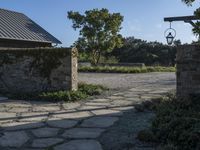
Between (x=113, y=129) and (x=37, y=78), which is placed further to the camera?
(x=37, y=78)

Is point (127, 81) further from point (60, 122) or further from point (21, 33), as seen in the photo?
point (60, 122)

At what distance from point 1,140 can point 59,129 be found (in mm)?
1151

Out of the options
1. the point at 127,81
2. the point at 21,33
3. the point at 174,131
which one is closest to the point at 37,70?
the point at 127,81

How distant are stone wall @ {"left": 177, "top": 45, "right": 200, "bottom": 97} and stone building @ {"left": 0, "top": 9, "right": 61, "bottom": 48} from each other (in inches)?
614

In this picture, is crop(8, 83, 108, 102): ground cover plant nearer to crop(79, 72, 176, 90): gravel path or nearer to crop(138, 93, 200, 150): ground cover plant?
crop(79, 72, 176, 90): gravel path

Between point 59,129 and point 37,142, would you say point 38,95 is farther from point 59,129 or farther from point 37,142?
point 37,142

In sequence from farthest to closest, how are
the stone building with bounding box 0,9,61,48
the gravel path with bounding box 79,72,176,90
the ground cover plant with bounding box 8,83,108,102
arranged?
1. the stone building with bounding box 0,9,61,48
2. the gravel path with bounding box 79,72,176,90
3. the ground cover plant with bounding box 8,83,108,102

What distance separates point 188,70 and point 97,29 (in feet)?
83.0

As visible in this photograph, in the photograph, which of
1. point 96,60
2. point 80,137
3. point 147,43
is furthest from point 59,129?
point 147,43

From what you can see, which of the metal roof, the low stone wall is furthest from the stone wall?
the metal roof

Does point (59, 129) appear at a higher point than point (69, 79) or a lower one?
lower

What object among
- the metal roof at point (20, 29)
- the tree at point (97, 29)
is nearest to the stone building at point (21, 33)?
the metal roof at point (20, 29)

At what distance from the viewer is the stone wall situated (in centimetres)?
861

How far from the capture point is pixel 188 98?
845 cm
